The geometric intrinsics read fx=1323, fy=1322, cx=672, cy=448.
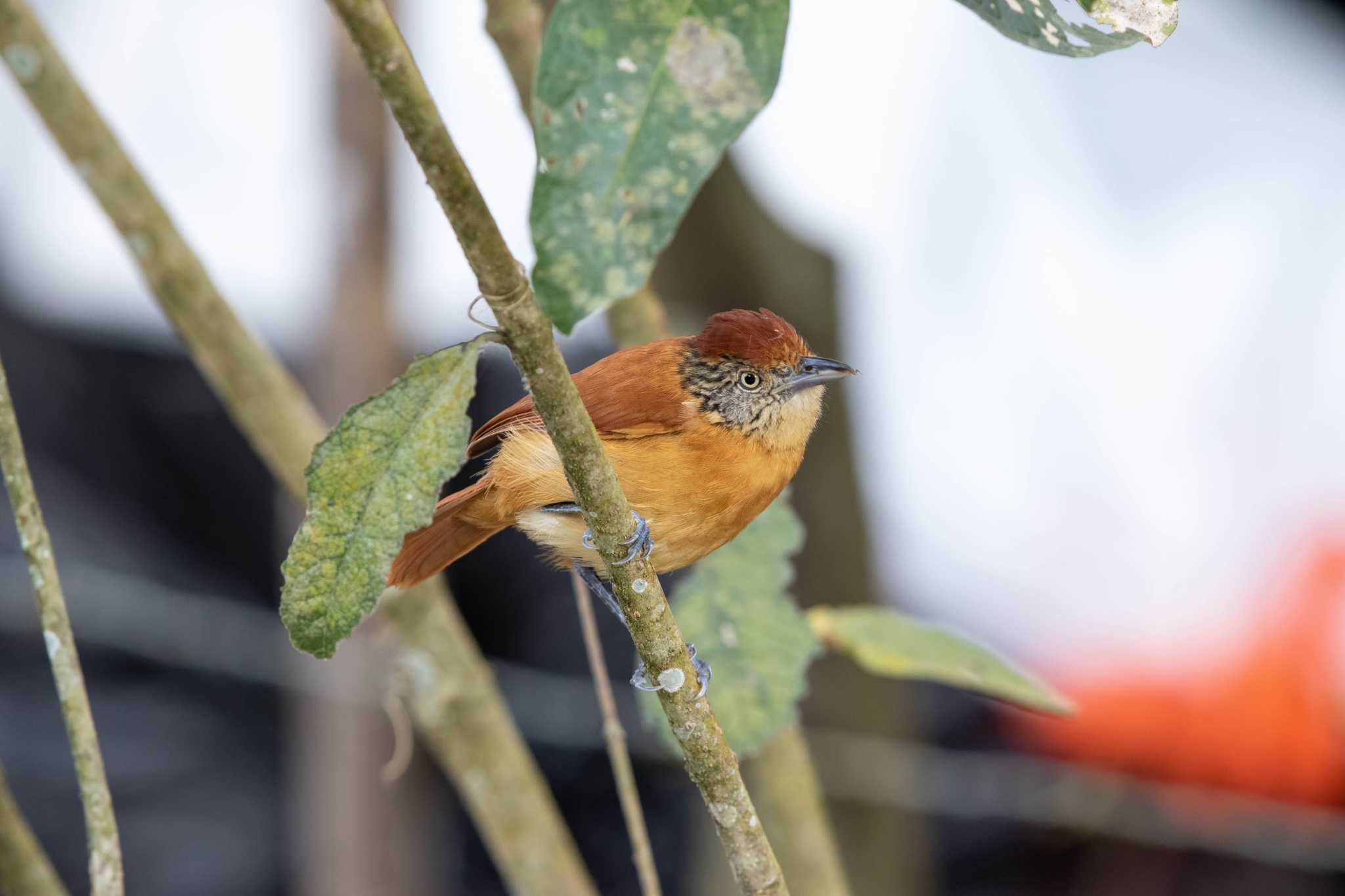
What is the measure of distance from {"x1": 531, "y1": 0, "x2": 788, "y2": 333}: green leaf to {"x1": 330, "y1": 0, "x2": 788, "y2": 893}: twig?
49 millimetres

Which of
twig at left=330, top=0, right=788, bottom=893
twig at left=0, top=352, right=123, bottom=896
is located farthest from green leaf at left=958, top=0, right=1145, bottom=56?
twig at left=0, top=352, right=123, bottom=896

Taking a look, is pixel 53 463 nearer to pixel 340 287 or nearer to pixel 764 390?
pixel 340 287

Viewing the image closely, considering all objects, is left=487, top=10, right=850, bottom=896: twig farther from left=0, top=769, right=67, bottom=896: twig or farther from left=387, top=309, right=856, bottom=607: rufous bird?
left=0, top=769, right=67, bottom=896: twig

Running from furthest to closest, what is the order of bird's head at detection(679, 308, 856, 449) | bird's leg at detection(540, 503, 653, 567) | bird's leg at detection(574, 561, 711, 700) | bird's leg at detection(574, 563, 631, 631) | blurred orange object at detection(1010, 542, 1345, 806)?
blurred orange object at detection(1010, 542, 1345, 806) < bird's leg at detection(574, 563, 631, 631) < bird's head at detection(679, 308, 856, 449) < bird's leg at detection(574, 561, 711, 700) < bird's leg at detection(540, 503, 653, 567)

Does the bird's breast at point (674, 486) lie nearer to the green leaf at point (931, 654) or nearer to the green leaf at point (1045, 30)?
the green leaf at point (931, 654)

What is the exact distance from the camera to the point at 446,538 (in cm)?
173

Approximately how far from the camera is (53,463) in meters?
3.91

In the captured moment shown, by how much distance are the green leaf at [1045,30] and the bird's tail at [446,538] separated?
999 mm

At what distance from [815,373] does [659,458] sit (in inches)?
15.3

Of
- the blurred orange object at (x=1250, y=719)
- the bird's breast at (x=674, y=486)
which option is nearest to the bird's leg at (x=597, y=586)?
the bird's breast at (x=674, y=486)

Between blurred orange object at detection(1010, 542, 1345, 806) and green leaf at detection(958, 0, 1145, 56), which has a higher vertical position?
green leaf at detection(958, 0, 1145, 56)

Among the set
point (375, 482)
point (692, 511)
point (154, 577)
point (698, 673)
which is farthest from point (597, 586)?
point (154, 577)

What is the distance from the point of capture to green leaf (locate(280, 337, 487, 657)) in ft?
2.83

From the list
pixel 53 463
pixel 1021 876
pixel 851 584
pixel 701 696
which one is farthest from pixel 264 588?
pixel 701 696
